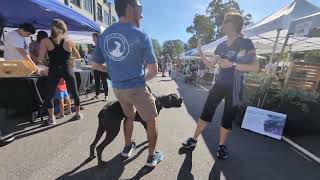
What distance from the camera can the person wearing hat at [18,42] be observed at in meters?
5.18

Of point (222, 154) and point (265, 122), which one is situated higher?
point (265, 122)

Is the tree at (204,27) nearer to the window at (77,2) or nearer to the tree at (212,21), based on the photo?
the tree at (212,21)

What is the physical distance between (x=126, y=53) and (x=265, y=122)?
3.30 m

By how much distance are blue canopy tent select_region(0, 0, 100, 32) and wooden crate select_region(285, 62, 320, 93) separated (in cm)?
596

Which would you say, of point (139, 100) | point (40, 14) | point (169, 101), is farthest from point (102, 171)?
point (40, 14)

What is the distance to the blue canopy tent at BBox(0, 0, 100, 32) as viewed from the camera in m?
6.00

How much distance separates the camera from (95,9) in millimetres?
40719

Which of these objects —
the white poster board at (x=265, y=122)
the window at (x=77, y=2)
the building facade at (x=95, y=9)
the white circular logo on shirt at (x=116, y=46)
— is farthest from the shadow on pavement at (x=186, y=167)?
the window at (x=77, y=2)

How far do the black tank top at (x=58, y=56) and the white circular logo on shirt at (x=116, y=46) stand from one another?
7.81 feet

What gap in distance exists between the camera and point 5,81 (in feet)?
18.5

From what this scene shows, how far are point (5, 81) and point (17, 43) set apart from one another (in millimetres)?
928

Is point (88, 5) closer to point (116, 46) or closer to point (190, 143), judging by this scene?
point (190, 143)

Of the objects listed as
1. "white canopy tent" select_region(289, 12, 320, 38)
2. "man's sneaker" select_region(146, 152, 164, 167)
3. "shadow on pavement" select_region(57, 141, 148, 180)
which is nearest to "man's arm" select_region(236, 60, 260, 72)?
"man's sneaker" select_region(146, 152, 164, 167)

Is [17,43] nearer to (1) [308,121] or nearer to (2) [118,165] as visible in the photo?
(2) [118,165]
